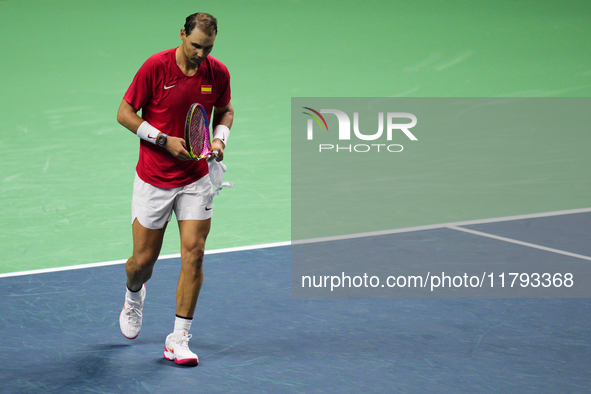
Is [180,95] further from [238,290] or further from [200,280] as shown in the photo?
[238,290]

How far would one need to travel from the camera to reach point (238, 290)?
581cm

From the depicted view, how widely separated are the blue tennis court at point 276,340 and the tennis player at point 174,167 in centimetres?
29

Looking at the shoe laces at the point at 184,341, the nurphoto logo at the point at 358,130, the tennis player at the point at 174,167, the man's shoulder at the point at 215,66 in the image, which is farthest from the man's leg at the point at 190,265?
the nurphoto logo at the point at 358,130

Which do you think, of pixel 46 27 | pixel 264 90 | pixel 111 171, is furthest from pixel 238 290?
pixel 46 27

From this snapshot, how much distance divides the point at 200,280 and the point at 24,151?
558cm

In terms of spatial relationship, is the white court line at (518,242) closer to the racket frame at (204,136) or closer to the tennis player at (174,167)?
the tennis player at (174,167)

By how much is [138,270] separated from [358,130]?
19.8 ft

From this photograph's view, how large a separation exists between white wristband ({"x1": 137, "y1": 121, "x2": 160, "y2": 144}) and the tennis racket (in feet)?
0.63

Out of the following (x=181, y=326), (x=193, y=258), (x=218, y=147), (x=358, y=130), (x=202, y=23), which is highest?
(x=358, y=130)

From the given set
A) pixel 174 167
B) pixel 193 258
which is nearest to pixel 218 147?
pixel 174 167

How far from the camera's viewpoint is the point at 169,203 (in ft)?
15.4

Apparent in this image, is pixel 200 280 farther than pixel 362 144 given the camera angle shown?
No

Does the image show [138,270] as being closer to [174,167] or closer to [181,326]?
[181,326]

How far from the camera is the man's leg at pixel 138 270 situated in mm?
4742
